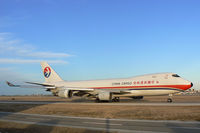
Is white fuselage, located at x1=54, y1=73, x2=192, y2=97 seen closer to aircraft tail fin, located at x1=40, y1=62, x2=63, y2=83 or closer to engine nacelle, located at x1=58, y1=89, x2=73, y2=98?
engine nacelle, located at x1=58, y1=89, x2=73, y2=98

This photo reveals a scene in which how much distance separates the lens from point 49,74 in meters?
47.7

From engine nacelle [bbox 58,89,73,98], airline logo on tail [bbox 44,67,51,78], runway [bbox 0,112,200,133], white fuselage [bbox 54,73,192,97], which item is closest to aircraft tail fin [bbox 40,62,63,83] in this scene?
airline logo on tail [bbox 44,67,51,78]

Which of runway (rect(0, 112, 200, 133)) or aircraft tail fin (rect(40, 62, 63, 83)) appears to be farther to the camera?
aircraft tail fin (rect(40, 62, 63, 83))

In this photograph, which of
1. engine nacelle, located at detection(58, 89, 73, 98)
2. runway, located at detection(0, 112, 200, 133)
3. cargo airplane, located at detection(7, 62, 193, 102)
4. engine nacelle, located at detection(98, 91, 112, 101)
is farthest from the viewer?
engine nacelle, located at detection(58, 89, 73, 98)

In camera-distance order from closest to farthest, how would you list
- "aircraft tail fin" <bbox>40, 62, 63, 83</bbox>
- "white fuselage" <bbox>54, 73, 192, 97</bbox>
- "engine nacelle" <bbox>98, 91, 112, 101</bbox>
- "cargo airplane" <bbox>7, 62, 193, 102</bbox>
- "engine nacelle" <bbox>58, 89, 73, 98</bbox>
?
"white fuselage" <bbox>54, 73, 192, 97</bbox>, "cargo airplane" <bbox>7, 62, 193, 102</bbox>, "engine nacelle" <bbox>98, 91, 112, 101</bbox>, "engine nacelle" <bbox>58, 89, 73, 98</bbox>, "aircraft tail fin" <bbox>40, 62, 63, 83</bbox>

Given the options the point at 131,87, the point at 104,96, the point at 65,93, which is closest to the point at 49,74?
the point at 65,93

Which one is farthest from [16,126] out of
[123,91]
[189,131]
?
[123,91]

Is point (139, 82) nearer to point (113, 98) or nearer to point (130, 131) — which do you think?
point (113, 98)

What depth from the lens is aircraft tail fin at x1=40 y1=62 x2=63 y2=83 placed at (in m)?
47.6

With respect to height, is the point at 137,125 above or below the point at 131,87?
below

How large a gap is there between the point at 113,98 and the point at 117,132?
89.1ft

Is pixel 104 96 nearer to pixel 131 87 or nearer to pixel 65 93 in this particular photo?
pixel 131 87

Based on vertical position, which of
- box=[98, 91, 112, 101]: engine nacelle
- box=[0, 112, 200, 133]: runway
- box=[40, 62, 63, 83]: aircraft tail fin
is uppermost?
box=[40, 62, 63, 83]: aircraft tail fin

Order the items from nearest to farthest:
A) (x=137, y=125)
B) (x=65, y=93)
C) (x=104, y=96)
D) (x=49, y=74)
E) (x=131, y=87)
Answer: (x=137, y=125), (x=104, y=96), (x=131, y=87), (x=65, y=93), (x=49, y=74)
